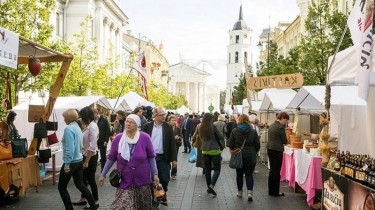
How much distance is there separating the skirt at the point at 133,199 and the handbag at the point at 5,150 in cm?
396

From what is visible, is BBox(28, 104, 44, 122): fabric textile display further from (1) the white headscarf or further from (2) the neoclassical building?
(2) the neoclassical building

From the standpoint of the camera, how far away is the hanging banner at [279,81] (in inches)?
571

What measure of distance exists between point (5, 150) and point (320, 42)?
17150mm

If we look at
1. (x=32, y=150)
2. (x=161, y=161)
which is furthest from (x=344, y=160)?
(x=32, y=150)

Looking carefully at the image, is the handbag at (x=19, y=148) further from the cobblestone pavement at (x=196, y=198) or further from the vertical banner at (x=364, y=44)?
the vertical banner at (x=364, y=44)

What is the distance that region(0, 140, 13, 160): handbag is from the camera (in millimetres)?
9828

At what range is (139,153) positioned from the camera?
6.78 m

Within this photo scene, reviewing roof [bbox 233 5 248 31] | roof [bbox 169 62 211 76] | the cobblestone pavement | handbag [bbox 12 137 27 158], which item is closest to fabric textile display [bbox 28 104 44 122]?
handbag [bbox 12 137 27 158]

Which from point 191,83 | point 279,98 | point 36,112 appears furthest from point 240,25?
point 36,112

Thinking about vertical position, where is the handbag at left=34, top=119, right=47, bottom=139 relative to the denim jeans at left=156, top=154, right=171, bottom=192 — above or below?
above

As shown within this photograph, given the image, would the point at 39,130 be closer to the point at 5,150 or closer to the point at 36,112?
the point at 36,112

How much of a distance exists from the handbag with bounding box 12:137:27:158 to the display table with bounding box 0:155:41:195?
128 mm

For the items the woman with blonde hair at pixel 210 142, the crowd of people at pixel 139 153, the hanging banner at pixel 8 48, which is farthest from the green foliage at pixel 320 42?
the hanging banner at pixel 8 48

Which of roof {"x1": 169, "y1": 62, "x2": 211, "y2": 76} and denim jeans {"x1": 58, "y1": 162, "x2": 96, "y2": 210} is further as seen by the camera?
roof {"x1": 169, "y1": 62, "x2": 211, "y2": 76}
